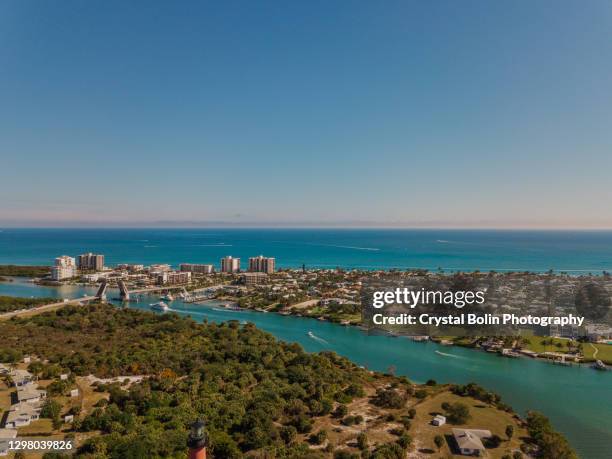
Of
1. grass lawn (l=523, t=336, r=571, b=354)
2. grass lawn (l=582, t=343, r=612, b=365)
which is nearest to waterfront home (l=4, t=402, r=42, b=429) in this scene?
grass lawn (l=523, t=336, r=571, b=354)

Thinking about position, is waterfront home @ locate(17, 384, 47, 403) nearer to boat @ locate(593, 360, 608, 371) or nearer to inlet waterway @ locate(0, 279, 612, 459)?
inlet waterway @ locate(0, 279, 612, 459)

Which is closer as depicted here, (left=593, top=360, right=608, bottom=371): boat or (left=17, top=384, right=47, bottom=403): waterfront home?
(left=17, top=384, right=47, bottom=403): waterfront home

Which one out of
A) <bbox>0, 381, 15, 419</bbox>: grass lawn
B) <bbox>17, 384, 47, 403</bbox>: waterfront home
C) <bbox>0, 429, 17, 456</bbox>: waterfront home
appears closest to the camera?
<bbox>0, 429, 17, 456</bbox>: waterfront home

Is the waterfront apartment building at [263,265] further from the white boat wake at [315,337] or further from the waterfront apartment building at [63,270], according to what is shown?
the white boat wake at [315,337]

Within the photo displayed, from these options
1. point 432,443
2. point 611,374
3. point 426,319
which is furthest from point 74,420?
point 611,374

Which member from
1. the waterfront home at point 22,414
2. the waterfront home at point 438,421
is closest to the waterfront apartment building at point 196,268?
the waterfront home at point 22,414

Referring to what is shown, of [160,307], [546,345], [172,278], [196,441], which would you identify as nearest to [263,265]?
[172,278]

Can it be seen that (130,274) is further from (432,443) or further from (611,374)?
(611,374)
